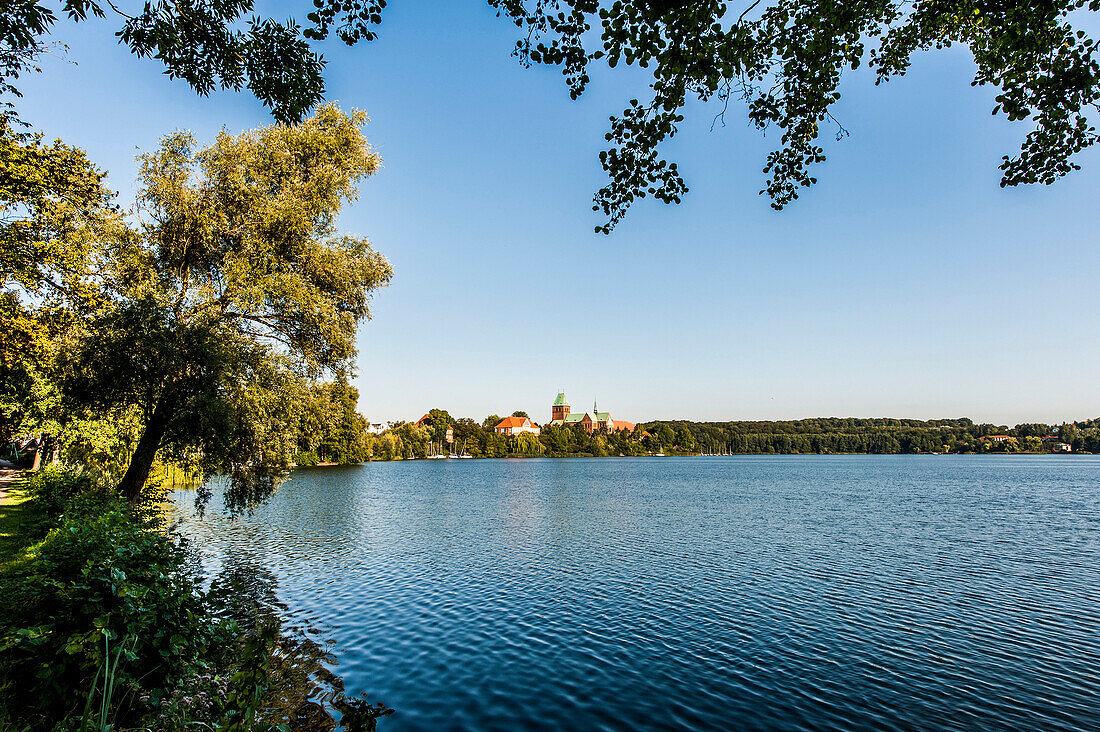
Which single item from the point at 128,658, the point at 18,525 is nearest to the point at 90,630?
the point at 128,658

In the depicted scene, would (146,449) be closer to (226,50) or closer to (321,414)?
(321,414)

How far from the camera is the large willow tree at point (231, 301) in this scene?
54.5 feet

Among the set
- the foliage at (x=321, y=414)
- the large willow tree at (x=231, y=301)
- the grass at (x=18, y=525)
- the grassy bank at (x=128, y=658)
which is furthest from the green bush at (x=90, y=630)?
the foliage at (x=321, y=414)

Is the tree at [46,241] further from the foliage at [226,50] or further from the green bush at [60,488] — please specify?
the foliage at [226,50]

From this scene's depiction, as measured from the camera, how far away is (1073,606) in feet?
54.9

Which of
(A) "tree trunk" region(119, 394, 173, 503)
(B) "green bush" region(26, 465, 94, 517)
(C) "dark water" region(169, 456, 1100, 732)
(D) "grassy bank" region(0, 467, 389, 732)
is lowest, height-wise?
(C) "dark water" region(169, 456, 1100, 732)

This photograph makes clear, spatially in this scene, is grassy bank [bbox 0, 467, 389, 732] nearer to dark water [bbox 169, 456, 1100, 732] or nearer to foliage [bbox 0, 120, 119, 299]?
dark water [bbox 169, 456, 1100, 732]

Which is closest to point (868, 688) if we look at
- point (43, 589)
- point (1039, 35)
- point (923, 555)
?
point (1039, 35)

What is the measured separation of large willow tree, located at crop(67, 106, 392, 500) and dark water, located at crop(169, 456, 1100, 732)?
6.27 metres

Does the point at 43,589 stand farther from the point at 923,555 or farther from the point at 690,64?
the point at 923,555

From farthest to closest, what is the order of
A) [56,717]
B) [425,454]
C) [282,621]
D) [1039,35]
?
[425,454] → [282,621] → [1039,35] → [56,717]

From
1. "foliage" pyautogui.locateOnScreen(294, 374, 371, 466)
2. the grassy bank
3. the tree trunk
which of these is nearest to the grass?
the tree trunk

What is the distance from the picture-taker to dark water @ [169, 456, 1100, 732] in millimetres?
10570

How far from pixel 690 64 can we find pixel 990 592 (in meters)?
21.5
